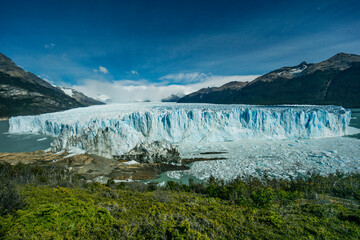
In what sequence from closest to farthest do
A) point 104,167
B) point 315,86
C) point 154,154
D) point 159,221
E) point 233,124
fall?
point 159,221 < point 104,167 < point 154,154 < point 233,124 < point 315,86

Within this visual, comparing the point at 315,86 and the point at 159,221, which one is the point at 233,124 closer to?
the point at 159,221

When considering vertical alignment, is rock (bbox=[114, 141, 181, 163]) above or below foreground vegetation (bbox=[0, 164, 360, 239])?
below

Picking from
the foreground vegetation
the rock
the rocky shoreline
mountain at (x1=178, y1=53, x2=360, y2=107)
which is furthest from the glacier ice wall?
mountain at (x1=178, y1=53, x2=360, y2=107)

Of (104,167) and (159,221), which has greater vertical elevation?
(159,221)

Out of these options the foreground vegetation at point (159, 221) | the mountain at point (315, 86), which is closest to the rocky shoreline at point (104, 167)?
the foreground vegetation at point (159, 221)

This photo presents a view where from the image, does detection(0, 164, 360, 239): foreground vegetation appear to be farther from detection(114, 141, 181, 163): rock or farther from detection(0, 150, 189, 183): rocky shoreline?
detection(114, 141, 181, 163): rock

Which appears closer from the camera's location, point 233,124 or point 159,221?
point 159,221

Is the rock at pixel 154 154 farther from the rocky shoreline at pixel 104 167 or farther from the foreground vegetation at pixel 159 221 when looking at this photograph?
the foreground vegetation at pixel 159 221

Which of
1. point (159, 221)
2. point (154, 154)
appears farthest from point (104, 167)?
point (159, 221)

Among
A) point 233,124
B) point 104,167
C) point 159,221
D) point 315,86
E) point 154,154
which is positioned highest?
point 315,86
